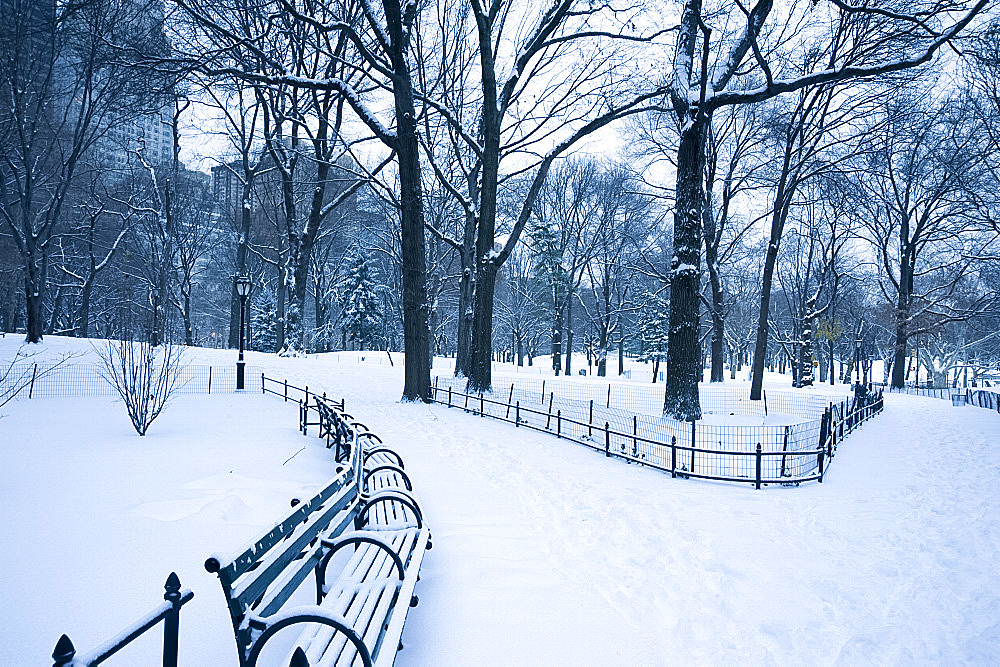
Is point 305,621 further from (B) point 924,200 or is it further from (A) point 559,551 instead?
(B) point 924,200

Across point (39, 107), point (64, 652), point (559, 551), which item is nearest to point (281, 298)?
point (39, 107)

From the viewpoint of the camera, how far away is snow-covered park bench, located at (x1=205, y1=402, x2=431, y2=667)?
9.25 ft

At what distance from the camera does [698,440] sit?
1225cm

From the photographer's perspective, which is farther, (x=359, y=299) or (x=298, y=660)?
(x=359, y=299)

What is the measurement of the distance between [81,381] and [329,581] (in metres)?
20.0

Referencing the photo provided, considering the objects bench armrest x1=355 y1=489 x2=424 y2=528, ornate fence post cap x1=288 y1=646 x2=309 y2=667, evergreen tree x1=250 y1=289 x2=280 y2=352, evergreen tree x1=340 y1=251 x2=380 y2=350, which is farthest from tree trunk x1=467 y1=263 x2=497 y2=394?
evergreen tree x1=250 y1=289 x2=280 y2=352

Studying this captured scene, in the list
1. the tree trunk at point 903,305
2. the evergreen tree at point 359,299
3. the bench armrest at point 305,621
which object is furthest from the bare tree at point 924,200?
the evergreen tree at point 359,299

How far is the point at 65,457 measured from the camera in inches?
340

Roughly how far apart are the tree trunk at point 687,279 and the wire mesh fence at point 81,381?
13665mm

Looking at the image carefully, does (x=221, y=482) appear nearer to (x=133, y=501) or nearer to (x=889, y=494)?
(x=133, y=501)

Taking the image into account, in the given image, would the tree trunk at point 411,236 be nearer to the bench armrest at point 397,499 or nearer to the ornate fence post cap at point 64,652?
the bench armrest at point 397,499

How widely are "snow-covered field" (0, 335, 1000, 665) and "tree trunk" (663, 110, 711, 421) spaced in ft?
12.3

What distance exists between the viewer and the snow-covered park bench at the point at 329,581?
2.82 meters

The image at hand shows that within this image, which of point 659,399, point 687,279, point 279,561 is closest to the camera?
A: point 279,561
